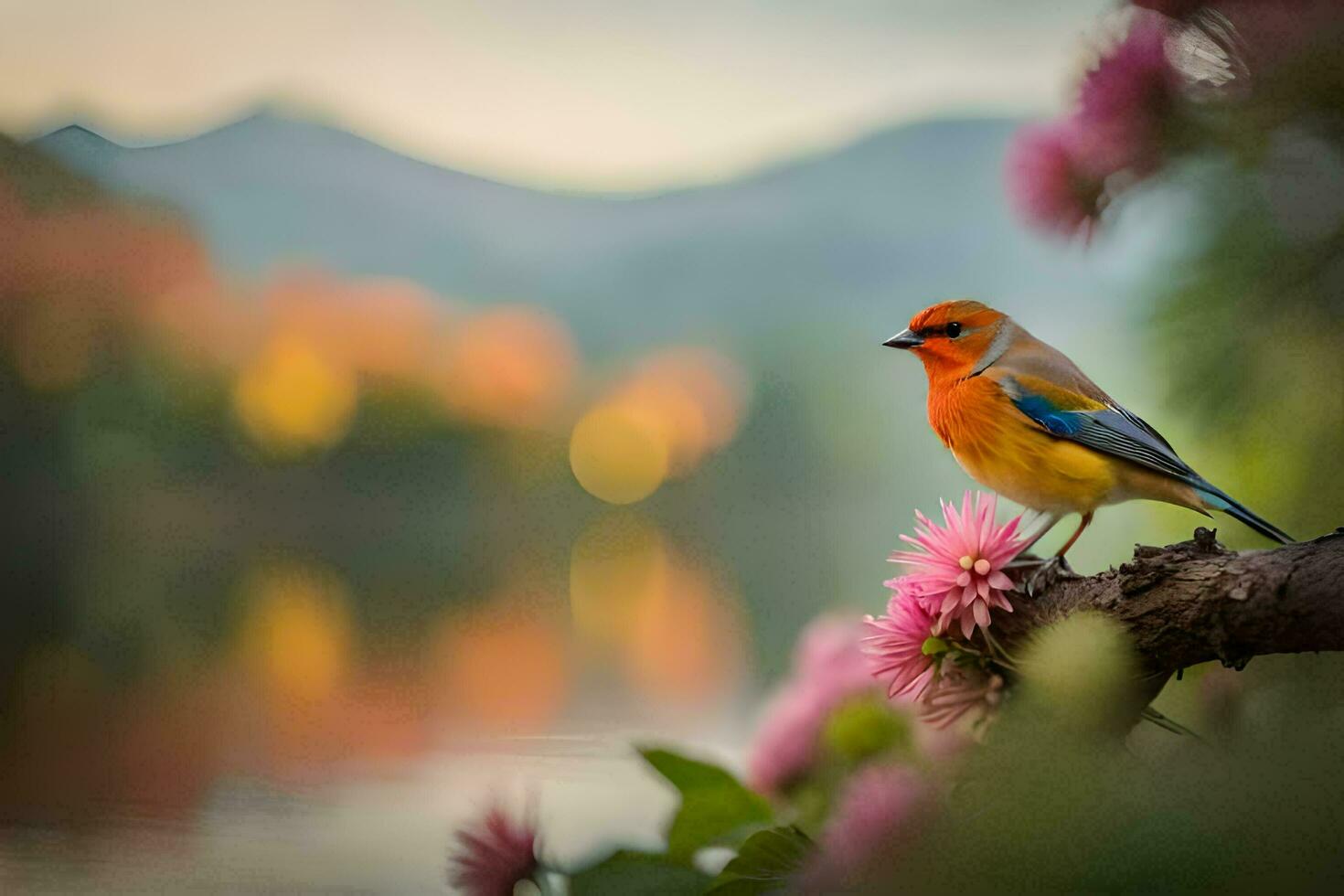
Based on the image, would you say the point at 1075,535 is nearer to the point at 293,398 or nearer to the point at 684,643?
the point at 684,643

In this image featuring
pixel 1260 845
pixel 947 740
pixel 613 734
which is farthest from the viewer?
pixel 613 734

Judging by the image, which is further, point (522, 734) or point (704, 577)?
point (704, 577)

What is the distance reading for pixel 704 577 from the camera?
3.81 feet

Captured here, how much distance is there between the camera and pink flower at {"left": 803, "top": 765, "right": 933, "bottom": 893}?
0.61 metres

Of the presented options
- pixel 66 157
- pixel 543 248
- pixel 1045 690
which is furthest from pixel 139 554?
pixel 1045 690

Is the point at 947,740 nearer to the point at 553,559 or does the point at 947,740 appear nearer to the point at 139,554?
the point at 553,559

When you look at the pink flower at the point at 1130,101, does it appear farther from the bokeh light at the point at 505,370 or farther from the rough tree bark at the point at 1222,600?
the bokeh light at the point at 505,370

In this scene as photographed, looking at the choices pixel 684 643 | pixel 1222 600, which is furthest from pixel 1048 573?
pixel 684 643

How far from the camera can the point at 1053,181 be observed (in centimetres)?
74

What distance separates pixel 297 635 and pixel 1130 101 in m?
0.81

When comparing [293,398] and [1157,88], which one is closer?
[1157,88]

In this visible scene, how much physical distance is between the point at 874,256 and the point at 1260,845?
79 cm

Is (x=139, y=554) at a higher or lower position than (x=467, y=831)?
higher

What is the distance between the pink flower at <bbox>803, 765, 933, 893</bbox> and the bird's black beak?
0.75ft
